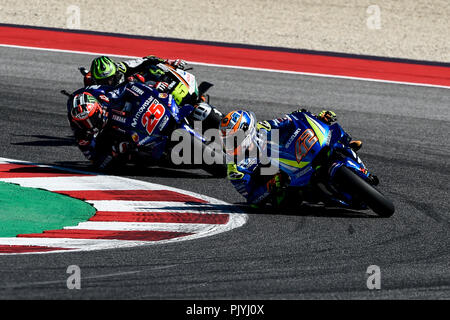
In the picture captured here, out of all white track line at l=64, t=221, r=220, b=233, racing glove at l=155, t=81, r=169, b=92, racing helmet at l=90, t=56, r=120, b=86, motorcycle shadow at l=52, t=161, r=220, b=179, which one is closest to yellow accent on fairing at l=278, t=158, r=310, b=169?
white track line at l=64, t=221, r=220, b=233

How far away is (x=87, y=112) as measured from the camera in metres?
11.7

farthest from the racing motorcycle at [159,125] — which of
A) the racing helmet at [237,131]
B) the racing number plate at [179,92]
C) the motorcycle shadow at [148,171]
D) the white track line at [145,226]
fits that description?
the white track line at [145,226]

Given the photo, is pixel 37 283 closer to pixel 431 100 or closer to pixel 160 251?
pixel 160 251

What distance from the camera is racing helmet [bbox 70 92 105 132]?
11.7 meters

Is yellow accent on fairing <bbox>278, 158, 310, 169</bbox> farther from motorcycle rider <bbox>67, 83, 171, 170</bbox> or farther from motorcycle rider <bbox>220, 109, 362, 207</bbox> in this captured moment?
motorcycle rider <bbox>67, 83, 171, 170</bbox>

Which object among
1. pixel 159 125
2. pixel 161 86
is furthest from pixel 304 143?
pixel 161 86

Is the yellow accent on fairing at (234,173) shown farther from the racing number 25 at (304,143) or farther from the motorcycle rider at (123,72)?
the motorcycle rider at (123,72)

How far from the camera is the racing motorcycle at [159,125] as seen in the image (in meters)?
11.9

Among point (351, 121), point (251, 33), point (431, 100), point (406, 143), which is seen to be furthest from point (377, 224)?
point (251, 33)

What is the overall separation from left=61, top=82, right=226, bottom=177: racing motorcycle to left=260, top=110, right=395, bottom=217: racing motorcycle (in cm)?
198

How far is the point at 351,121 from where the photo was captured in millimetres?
15703

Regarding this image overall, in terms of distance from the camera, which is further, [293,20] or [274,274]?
[293,20]

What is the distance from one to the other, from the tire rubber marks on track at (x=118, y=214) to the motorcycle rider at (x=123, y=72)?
63.1 inches

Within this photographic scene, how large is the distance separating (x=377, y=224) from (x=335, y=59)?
11.7m
